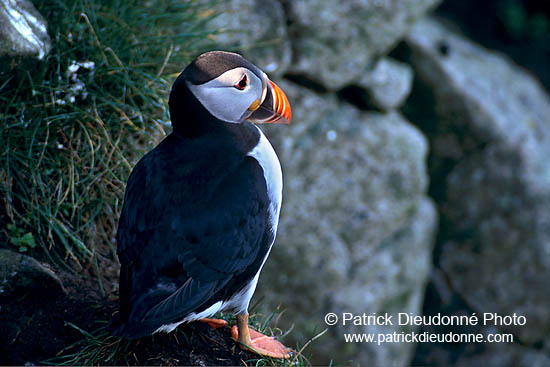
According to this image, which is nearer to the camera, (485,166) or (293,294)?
(293,294)

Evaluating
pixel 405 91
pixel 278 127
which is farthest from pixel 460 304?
pixel 278 127

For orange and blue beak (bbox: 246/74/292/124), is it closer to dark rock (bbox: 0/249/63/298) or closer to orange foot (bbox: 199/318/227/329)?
orange foot (bbox: 199/318/227/329)

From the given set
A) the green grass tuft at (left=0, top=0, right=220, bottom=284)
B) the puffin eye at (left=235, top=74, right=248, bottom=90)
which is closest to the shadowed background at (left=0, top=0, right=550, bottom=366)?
the green grass tuft at (left=0, top=0, right=220, bottom=284)

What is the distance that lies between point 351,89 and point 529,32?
310 centimetres

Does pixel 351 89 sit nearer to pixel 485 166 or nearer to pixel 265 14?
pixel 265 14

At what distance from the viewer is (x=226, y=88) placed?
227 centimetres

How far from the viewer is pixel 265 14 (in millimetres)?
4691

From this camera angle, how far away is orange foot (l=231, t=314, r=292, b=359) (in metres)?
2.54

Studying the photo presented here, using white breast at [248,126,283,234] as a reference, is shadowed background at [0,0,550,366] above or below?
below

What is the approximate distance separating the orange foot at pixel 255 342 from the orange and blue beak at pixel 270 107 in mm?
874

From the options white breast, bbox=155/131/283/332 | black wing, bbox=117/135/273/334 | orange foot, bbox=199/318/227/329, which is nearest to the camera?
black wing, bbox=117/135/273/334

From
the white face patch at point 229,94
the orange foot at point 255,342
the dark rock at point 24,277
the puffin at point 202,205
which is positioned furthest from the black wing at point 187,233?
the dark rock at point 24,277

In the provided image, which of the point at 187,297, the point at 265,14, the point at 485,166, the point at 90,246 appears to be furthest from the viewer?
the point at 485,166

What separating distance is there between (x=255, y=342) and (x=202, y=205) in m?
0.77
